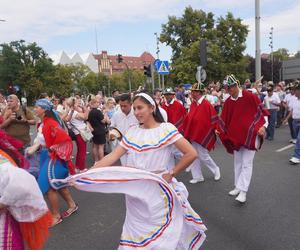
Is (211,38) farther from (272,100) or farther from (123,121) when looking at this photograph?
(123,121)

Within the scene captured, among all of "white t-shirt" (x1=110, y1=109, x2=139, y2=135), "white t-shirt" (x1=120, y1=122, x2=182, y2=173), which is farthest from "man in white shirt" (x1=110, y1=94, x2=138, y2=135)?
"white t-shirt" (x1=120, y1=122, x2=182, y2=173)

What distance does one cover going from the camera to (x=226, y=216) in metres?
4.43

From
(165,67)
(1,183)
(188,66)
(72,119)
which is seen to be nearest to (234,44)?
(188,66)

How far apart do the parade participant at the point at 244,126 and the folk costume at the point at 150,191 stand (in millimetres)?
2396

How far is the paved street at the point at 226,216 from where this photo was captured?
12.4 feet

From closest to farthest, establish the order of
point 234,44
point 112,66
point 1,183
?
point 1,183 → point 234,44 → point 112,66

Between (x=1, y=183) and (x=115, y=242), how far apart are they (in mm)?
2250

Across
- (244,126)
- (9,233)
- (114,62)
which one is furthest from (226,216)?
(114,62)

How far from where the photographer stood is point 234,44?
37.1 m

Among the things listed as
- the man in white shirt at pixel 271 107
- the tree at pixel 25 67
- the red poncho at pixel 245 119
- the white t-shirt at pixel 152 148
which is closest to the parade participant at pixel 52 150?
the white t-shirt at pixel 152 148

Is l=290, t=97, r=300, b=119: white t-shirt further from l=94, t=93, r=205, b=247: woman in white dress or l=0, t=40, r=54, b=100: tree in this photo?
l=0, t=40, r=54, b=100: tree

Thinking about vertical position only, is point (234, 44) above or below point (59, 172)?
above

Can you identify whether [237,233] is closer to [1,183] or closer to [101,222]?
[101,222]

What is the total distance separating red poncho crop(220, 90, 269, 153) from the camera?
477cm
